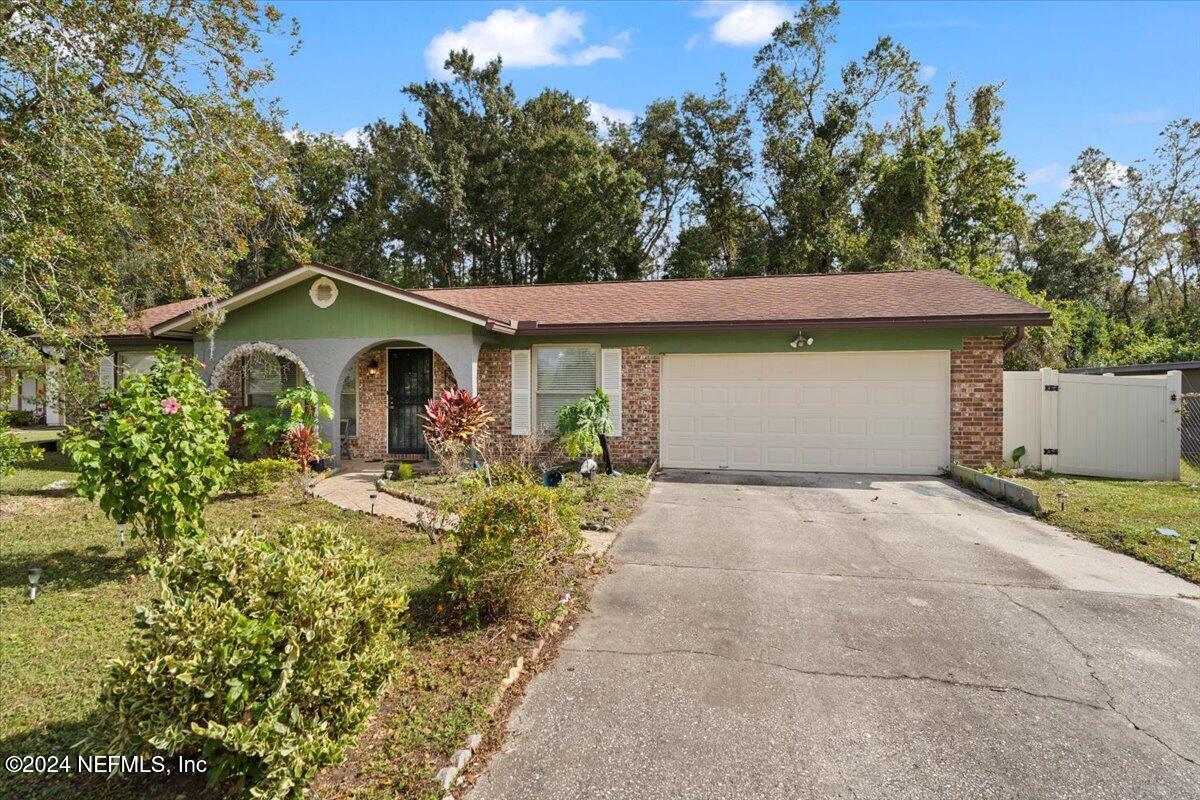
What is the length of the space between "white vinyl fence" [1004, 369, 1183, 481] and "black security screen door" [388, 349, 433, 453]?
424 inches

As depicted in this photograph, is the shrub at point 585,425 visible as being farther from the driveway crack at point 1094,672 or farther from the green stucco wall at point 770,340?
the driveway crack at point 1094,672

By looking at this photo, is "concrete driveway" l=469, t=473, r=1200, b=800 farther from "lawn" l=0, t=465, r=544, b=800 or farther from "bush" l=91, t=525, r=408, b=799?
"bush" l=91, t=525, r=408, b=799

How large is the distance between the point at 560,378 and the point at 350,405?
173 inches

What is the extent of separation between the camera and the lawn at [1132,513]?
614 cm

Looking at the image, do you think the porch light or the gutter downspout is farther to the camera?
the gutter downspout

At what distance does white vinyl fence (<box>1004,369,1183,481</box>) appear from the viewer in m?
10.1

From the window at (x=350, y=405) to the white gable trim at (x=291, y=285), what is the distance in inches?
81.4

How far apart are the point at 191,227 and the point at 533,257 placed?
18607mm

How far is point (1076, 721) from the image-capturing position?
3307 millimetres

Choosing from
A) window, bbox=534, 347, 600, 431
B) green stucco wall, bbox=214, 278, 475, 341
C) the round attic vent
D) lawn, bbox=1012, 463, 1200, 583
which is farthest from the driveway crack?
the round attic vent

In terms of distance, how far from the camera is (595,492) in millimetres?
8594

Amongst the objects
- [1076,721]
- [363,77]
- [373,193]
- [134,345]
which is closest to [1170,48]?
[1076,721]

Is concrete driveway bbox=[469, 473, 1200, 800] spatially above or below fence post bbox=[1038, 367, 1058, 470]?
below

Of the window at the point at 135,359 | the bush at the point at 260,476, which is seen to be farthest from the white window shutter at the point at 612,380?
the window at the point at 135,359
